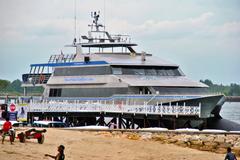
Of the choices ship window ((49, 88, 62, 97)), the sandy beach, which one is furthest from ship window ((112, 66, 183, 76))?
the sandy beach

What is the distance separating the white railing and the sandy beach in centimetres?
822

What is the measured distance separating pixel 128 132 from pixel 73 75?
63.5 feet

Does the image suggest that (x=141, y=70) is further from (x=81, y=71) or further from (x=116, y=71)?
(x=81, y=71)

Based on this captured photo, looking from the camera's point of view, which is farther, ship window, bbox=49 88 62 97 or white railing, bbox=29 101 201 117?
ship window, bbox=49 88 62 97

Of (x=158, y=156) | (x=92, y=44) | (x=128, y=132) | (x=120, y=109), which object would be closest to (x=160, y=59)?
(x=92, y=44)

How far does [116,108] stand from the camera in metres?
56.4

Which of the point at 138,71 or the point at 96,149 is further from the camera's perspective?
the point at 138,71

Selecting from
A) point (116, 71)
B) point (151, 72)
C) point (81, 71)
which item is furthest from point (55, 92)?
point (151, 72)

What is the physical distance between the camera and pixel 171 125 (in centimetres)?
5447

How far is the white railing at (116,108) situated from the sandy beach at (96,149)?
27.0 ft

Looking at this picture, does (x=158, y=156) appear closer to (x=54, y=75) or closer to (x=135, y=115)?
(x=135, y=115)

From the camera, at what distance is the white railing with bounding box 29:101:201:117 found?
51.7 meters

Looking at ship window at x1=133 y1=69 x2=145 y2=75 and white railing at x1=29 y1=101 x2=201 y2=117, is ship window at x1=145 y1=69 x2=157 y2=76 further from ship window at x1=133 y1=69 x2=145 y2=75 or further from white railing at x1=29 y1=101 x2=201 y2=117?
white railing at x1=29 y1=101 x2=201 y2=117

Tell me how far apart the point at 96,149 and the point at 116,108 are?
58.9ft
